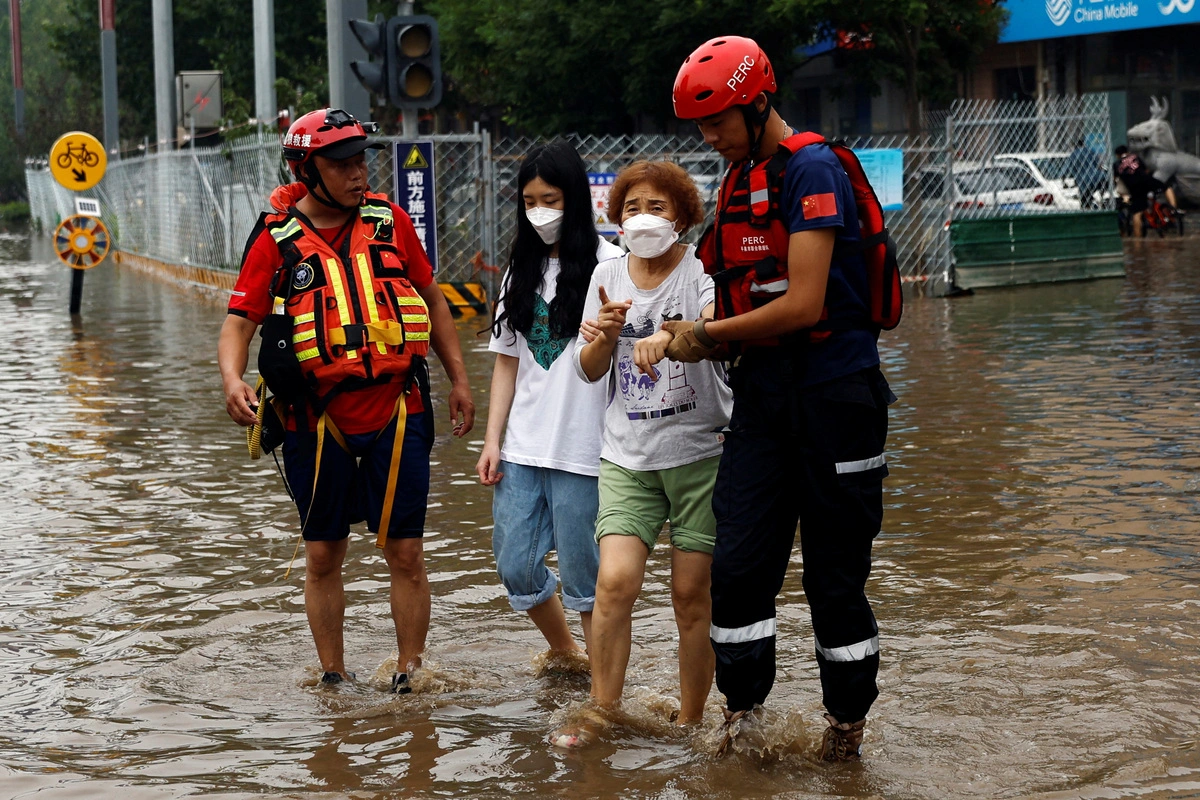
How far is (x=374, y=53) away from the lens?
12930 millimetres

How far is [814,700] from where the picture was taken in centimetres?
484

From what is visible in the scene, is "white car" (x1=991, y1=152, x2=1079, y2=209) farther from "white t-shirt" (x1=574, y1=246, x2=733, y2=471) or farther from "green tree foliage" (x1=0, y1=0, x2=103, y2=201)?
"green tree foliage" (x1=0, y1=0, x2=103, y2=201)

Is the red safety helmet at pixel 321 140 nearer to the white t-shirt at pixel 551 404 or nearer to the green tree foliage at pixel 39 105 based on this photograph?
the white t-shirt at pixel 551 404

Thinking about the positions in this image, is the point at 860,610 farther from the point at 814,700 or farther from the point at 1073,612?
the point at 1073,612

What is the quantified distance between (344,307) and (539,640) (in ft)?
4.96

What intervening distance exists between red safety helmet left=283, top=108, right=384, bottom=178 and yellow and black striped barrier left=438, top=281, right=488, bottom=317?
12.1 m

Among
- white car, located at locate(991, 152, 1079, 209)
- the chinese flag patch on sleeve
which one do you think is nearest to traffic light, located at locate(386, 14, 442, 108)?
the chinese flag patch on sleeve

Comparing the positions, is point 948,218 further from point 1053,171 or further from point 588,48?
point 588,48

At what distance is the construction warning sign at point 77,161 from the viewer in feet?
64.3

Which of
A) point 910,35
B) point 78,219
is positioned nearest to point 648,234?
point 78,219

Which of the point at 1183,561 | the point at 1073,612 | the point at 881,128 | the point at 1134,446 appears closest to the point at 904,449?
the point at 1134,446

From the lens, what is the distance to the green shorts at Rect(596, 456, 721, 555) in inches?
175

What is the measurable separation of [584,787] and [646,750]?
323mm

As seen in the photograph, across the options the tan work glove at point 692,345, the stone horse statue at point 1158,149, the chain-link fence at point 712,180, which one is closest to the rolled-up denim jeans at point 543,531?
the tan work glove at point 692,345
